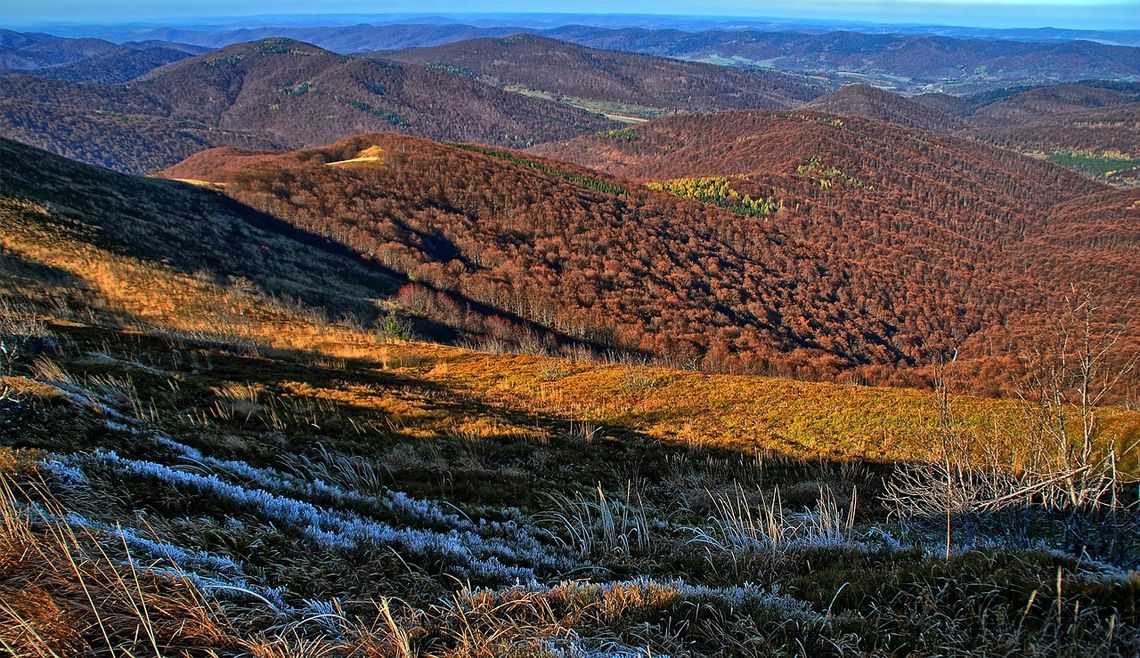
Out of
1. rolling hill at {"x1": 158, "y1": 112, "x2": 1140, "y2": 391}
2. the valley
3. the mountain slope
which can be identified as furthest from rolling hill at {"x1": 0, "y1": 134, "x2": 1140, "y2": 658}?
the mountain slope

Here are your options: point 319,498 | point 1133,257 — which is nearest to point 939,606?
point 319,498

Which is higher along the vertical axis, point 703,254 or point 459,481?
point 459,481

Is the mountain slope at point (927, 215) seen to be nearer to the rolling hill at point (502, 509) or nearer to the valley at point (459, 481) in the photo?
the valley at point (459, 481)

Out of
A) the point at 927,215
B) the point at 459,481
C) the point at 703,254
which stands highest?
the point at 927,215

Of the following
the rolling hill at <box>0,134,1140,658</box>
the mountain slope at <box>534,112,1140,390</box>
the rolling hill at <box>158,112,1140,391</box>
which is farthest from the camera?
the mountain slope at <box>534,112,1140,390</box>

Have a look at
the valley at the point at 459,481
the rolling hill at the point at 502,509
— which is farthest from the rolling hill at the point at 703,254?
the rolling hill at the point at 502,509

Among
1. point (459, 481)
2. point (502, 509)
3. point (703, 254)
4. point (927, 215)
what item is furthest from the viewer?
point (927, 215)

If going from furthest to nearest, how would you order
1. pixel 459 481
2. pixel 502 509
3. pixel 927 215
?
pixel 927 215 → pixel 459 481 → pixel 502 509

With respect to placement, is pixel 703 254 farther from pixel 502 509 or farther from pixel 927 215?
pixel 927 215

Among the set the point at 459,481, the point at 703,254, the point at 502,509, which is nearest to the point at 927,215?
the point at 703,254

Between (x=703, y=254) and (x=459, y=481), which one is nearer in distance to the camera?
(x=459, y=481)

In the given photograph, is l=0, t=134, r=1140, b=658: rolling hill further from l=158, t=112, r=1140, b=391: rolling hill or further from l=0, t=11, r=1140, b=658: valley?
l=158, t=112, r=1140, b=391: rolling hill
